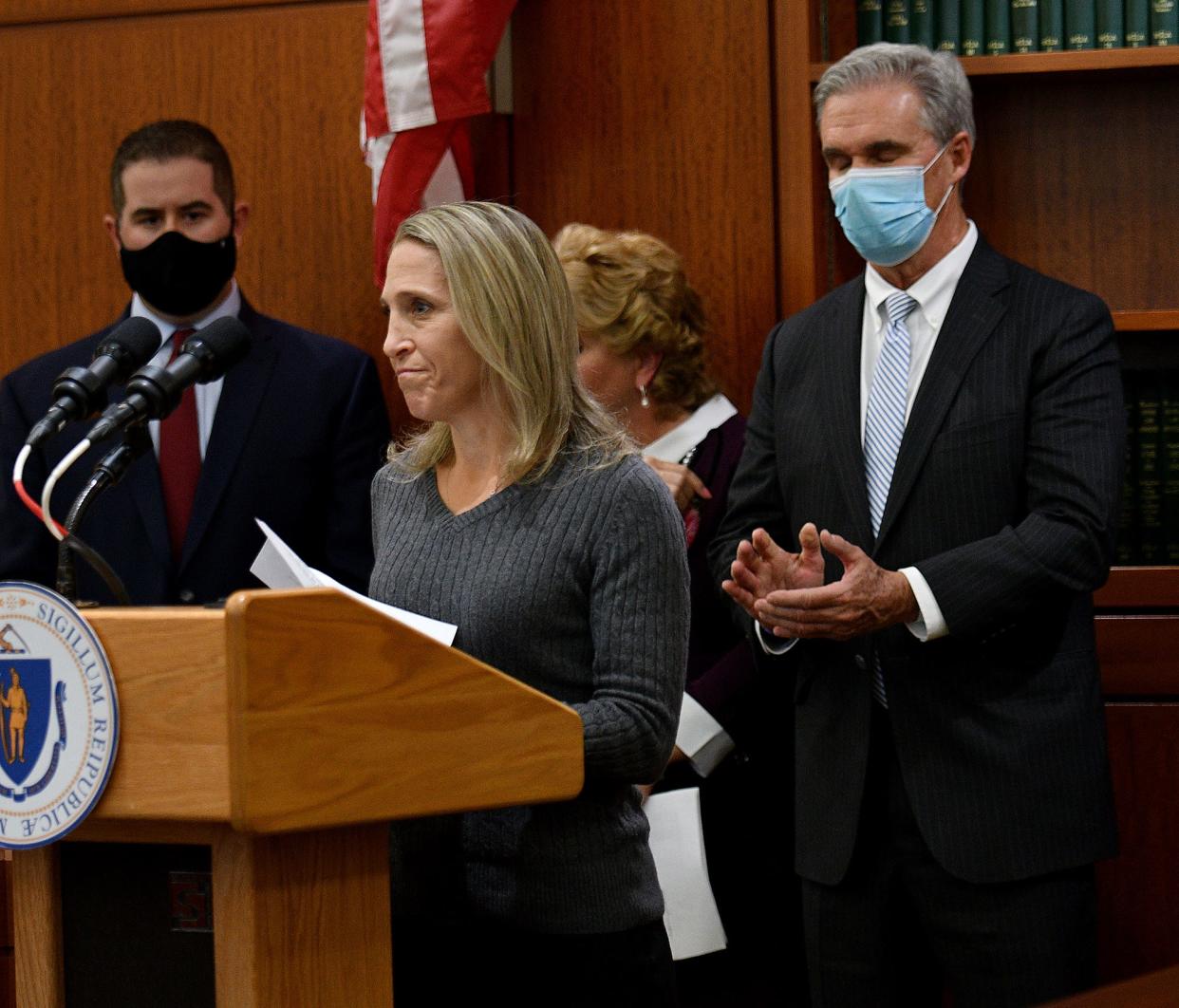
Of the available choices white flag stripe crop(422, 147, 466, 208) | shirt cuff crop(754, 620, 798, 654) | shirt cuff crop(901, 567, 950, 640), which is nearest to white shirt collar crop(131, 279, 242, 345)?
white flag stripe crop(422, 147, 466, 208)

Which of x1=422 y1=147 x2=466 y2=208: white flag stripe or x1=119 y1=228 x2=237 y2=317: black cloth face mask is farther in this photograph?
x1=422 y1=147 x2=466 y2=208: white flag stripe

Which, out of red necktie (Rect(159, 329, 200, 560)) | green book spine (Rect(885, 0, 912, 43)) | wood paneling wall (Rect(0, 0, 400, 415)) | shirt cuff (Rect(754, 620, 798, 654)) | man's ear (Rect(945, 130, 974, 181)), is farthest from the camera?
wood paneling wall (Rect(0, 0, 400, 415))

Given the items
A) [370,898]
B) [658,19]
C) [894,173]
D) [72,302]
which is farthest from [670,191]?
[370,898]

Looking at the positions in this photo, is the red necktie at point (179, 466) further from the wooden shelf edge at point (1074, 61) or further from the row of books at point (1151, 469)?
the row of books at point (1151, 469)

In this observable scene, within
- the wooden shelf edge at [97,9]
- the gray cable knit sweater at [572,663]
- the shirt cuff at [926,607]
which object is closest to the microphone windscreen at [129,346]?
the gray cable knit sweater at [572,663]

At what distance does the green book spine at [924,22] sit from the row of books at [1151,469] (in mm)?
764

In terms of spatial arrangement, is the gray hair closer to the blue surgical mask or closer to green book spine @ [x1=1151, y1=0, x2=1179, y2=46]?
the blue surgical mask

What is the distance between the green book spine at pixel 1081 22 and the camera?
316 cm

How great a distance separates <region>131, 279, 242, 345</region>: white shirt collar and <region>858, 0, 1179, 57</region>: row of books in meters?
1.38

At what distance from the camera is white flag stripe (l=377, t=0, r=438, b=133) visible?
312 centimetres

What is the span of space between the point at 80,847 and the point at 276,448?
1.58 m

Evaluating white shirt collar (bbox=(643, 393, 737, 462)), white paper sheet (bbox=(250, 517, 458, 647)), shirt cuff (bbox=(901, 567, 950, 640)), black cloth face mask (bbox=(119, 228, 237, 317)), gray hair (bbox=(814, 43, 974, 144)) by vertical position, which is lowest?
shirt cuff (bbox=(901, 567, 950, 640))

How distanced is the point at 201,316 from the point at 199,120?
2.03 ft

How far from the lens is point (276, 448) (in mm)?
3021
